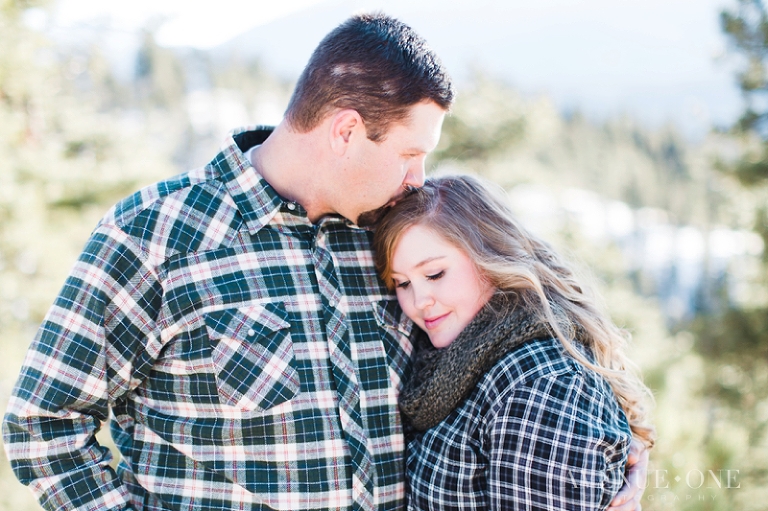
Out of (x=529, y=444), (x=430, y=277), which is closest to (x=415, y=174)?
(x=430, y=277)

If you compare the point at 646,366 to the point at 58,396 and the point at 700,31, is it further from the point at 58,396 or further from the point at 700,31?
the point at 700,31

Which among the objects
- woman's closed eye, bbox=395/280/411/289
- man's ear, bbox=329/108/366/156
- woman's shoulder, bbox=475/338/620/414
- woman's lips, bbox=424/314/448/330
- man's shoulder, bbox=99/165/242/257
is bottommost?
woman's shoulder, bbox=475/338/620/414

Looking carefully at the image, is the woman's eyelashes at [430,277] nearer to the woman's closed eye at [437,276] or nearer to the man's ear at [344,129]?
the woman's closed eye at [437,276]

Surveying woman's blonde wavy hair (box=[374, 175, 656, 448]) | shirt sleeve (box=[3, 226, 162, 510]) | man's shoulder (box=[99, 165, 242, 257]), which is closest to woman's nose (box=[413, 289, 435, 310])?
woman's blonde wavy hair (box=[374, 175, 656, 448])

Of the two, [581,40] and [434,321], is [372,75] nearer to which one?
[434,321]

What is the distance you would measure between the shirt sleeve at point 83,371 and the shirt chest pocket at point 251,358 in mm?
161

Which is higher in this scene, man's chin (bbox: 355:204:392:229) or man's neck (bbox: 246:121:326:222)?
man's neck (bbox: 246:121:326:222)

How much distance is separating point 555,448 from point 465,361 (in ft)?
1.04

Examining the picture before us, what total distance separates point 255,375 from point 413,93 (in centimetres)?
86

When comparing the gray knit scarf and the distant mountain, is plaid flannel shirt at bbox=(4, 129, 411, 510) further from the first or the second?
the distant mountain

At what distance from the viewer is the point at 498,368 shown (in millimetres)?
1631

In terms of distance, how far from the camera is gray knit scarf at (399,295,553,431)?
1.66 m

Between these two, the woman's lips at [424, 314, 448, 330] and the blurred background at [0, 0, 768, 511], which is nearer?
the woman's lips at [424, 314, 448, 330]

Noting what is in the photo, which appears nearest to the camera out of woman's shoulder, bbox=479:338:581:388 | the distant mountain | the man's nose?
woman's shoulder, bbox=479:338:581:388
